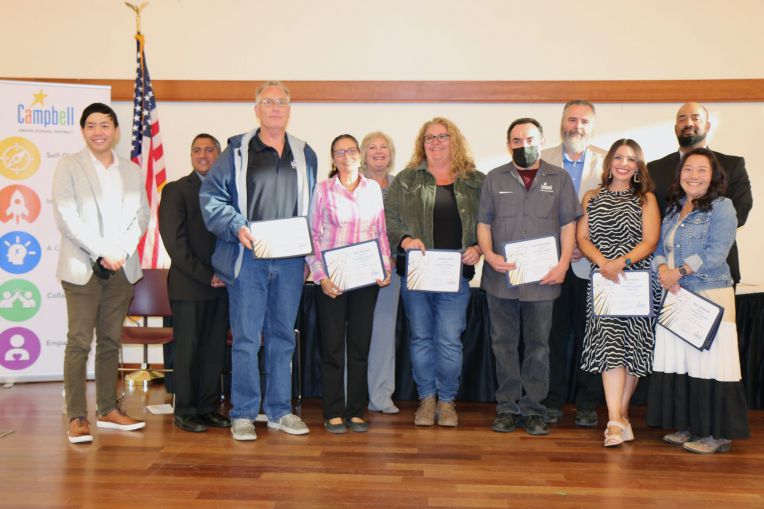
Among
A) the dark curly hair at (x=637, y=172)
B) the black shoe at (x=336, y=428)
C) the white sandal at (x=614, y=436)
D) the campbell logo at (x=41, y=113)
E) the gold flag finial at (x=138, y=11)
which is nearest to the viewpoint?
the white sandal at (x=614, y=436)

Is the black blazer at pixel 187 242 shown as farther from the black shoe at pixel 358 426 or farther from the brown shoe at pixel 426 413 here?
the brown shoe at pixel 426 413

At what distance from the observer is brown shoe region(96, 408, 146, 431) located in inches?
153

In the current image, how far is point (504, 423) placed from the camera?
3891 mm

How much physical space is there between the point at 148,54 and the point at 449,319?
149 inches

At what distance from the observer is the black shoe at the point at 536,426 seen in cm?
381

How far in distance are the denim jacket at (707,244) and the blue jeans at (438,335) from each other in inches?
45.7

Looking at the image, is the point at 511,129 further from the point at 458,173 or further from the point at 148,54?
the point at 148,54

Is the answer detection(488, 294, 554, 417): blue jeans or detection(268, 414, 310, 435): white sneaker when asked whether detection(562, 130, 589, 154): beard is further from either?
detection(268, 414, 310, 435): white sneaker

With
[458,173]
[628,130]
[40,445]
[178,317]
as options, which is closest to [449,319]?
[458,173]

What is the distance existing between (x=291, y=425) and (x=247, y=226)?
3.66 ft

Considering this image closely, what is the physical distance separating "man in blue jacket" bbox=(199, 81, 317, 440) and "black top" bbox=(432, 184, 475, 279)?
0.72 meters

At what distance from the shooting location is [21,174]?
5.21 m

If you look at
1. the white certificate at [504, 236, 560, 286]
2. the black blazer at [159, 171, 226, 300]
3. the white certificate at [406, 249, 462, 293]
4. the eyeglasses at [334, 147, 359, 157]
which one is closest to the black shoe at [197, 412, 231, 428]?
the black blazer at [159, 171, 226, 300]

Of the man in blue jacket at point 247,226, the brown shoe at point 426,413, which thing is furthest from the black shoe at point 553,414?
the man in blue jacket at point 247,226
